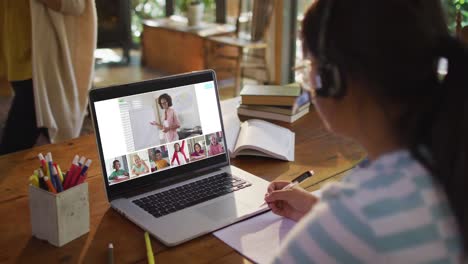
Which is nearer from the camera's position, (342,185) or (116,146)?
(342,185)

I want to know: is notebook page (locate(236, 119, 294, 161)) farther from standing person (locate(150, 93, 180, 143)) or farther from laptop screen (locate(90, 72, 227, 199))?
standing person (locate(150, 93, 180, 143))

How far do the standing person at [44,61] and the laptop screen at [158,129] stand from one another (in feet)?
4.20

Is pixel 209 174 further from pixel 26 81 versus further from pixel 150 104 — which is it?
pixel 26 81

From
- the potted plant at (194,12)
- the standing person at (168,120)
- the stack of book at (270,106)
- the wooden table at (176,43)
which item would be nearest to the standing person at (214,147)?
the standing person at (168,120)

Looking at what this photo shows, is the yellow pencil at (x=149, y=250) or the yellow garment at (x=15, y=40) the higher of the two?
the yellow garment at (x=15, y=40)

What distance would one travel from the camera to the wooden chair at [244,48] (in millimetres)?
4707

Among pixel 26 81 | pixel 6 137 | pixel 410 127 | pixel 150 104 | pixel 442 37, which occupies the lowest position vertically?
pixel 6 137

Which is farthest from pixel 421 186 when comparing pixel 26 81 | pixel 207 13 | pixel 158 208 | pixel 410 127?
pixel 207 13

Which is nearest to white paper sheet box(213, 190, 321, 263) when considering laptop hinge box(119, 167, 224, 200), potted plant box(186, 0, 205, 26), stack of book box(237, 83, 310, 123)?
laptop hinge box(119, 167, 224, 200)

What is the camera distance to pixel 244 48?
16.2 feet

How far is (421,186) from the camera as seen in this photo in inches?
27.3

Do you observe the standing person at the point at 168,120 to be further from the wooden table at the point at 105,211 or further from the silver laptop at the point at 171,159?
the wooden table at the point at 105,211

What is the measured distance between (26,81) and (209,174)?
1.45 metres

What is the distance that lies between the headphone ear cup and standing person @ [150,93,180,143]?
2.12 feet
